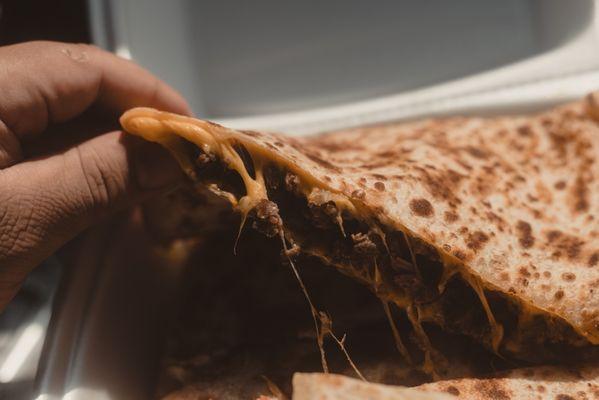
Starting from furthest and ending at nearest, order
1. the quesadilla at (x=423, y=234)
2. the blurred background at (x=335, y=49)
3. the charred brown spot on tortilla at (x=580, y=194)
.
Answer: the blurred background at (x=335, y=49) < the charred brown spot on tortilla at (x=580, y=194) < the quesadilla at (x=423, y=234)

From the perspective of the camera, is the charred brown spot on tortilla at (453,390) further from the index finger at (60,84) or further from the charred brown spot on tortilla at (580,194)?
the index finger at (60,84)

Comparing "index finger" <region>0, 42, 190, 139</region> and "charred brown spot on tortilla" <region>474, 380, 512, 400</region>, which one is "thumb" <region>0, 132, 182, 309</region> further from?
"charred brown spot on tortilla" <region>474, 380, 512, 400</region>

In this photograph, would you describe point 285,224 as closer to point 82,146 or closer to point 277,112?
point 82,146

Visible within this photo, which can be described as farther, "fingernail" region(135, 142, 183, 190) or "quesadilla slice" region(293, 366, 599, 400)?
Result: "fingernail" region(135, 142, 183, 190)

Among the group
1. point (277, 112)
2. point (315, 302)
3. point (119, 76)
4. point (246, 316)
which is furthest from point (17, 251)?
point (277, 112)

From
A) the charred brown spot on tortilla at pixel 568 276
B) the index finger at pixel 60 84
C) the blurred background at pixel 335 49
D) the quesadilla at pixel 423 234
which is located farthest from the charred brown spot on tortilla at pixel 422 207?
the blurred background at pixel 335 49

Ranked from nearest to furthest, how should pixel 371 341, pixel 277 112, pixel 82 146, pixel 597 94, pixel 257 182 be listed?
pixel 257 182
pixel 82 146
pixel 371 341
pixel 597 94
pixel 277 112

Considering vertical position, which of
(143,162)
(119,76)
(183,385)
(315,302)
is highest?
(119,76)

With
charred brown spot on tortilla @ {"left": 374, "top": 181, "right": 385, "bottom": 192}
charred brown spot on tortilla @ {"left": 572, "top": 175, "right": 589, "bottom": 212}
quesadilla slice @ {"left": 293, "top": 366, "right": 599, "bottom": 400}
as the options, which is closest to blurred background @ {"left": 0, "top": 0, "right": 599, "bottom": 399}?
charred brown spot on tortilla @ {"left": 572, "top": 175, "right": 589, "bottom": 212}
